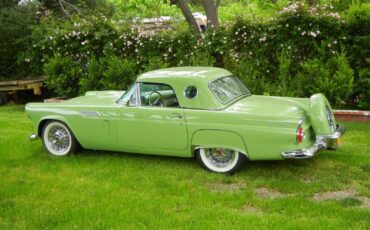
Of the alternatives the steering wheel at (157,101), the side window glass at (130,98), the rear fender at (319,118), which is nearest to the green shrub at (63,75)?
the side window glass at (130,98)

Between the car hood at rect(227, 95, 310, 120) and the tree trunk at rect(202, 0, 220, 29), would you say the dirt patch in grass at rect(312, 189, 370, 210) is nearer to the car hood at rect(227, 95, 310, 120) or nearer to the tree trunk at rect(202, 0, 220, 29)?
the car hood at rect(227, 95, 310, 120)

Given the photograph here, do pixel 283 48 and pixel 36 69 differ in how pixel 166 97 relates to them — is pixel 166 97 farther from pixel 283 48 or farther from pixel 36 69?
pixel 36 69

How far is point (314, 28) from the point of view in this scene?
31.7 feet

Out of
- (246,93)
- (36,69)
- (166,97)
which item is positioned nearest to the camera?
(166,97)

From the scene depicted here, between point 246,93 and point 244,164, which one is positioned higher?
point 246,93

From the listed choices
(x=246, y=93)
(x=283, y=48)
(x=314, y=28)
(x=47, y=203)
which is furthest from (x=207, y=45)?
(x=47, y=203)

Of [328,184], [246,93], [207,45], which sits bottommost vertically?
[328,184]

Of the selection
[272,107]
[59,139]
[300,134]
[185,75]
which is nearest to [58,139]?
[59,139]

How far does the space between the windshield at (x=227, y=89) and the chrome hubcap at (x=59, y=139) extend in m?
2.54

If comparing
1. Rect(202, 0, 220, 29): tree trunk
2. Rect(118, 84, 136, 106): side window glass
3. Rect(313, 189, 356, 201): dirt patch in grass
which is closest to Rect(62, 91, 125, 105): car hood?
Rect(118, 84, 136, 106): side window glass

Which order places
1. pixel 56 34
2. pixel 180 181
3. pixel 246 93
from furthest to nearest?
1. pixel 56 34
2. pixel 246 93
3. pixel 180 181

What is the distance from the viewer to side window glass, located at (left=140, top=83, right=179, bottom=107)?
6.38 meters

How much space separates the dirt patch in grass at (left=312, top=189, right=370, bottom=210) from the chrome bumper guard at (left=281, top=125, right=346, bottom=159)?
0.49m

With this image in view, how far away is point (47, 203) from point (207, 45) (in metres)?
6.41
